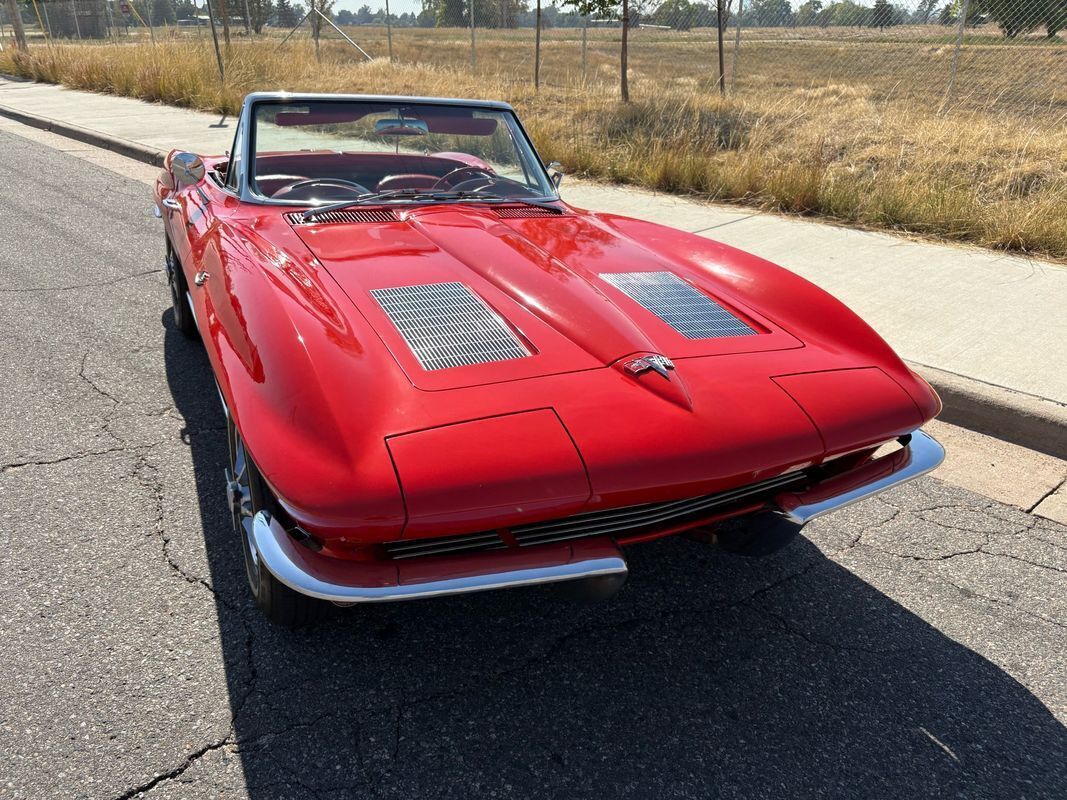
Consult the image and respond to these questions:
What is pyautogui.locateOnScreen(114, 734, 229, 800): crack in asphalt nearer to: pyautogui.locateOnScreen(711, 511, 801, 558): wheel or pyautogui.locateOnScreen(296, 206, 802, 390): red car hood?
pyautogui.locateOnScreen(296, 206, 802, 390): red car hood

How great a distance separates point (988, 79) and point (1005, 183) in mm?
5125

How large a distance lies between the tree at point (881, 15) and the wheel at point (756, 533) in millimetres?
11481

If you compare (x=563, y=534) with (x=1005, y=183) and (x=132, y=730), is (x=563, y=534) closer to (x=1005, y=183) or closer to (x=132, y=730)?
(x=132, y=730)

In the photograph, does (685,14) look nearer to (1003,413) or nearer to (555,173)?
(555,173)

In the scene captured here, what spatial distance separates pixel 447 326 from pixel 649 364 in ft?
1.87

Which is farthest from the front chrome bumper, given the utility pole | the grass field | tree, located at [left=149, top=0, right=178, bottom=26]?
the utility pole

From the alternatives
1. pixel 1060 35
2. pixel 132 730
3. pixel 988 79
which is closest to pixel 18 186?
pixel 132 730

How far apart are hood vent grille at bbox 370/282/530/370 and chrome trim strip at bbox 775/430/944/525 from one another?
82 centimetres

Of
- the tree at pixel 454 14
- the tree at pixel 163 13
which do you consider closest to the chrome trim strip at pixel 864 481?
the tree at pixel 454 14

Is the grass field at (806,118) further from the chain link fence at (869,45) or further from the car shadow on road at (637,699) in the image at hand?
the car shadow on road at (637,699)

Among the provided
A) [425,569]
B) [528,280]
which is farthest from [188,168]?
[425,569]

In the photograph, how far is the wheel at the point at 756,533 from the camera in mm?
2133

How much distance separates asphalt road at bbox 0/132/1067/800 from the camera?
72.7 inches

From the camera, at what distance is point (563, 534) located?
1.91 meters
